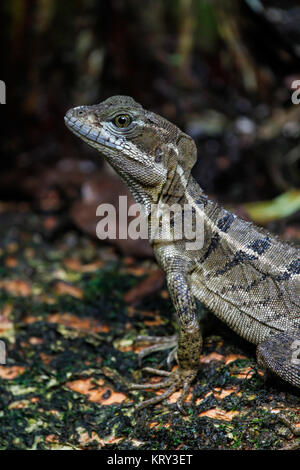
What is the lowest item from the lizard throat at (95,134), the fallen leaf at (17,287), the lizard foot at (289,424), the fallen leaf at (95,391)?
the fallen leaf at (95,391)

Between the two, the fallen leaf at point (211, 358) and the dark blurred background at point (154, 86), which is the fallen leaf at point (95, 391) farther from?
the dark blurred background at point (154, 86)

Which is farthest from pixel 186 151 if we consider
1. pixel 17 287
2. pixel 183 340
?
pixel 17 287

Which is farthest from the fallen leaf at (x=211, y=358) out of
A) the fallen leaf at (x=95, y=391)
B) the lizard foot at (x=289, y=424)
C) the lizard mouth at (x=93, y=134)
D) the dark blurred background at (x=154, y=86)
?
the dark blurred background at (x=154, y=86)

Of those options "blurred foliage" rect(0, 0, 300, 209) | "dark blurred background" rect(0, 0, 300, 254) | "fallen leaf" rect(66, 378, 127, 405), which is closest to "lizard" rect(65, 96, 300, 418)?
"fallen leaf" rect(66, 378, 127, 405)

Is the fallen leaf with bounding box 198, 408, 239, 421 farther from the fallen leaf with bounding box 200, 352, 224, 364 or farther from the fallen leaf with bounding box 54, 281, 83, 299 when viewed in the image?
the fallen leaf with bounding box 54, 281, 83, 299

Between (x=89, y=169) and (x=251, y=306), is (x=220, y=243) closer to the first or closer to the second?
(x=251, y=306)

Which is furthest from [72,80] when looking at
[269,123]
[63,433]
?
[63,433]

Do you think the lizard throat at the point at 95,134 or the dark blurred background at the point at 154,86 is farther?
the dark blurred background at the point at 154,86
